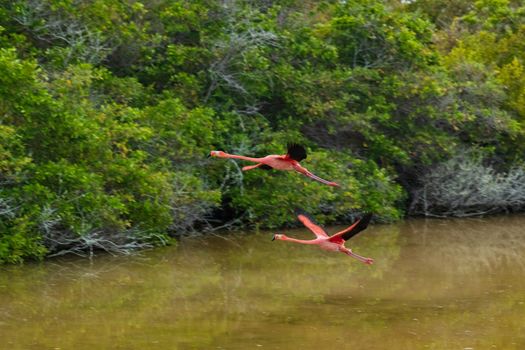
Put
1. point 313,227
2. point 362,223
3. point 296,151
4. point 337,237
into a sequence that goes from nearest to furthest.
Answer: point 296,151
point 362,223
point 337,237
point 313,227

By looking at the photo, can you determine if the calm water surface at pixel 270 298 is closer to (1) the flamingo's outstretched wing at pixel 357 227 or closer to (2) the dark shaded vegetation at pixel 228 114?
(2) the dark shaded vegetation at pixel 228 114

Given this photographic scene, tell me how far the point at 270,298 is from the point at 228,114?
5.47 meters

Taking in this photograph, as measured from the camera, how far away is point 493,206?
21.1m

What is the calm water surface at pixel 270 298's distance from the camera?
1077 cm

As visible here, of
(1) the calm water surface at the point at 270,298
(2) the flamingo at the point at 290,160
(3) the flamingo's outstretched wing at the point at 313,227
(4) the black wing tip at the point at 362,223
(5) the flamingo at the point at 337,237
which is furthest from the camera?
(1) the calm water surface at the point at 270,298

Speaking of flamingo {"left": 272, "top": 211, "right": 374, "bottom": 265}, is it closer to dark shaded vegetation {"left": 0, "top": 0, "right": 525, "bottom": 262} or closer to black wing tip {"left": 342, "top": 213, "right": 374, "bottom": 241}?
black wing tip {"left": 342, "top": 213, "right": 374, "bottom": 241}

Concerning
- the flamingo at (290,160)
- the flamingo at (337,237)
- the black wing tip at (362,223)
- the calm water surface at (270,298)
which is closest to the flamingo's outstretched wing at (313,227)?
the flamingo at (337,237)

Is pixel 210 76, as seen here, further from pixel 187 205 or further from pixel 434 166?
pixel 434 166

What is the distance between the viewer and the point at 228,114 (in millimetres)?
17609

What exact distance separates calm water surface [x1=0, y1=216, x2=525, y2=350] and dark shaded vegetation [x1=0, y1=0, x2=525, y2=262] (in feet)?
2.61

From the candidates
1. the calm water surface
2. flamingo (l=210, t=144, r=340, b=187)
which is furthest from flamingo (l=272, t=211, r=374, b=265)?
the calm water surface

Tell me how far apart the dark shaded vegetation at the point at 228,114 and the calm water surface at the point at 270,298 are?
79 centimetres

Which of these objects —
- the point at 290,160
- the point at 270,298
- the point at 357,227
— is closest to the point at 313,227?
the point at 357,227

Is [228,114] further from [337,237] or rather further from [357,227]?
→ [357,227]
